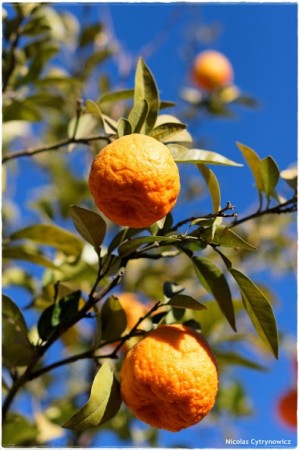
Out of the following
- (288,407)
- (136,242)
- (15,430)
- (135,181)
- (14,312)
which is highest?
(135,181)

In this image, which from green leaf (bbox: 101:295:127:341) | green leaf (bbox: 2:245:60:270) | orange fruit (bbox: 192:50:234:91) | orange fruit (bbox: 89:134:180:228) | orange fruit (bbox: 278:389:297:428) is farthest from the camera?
orange fruit (bbox: 192:50:234:91)

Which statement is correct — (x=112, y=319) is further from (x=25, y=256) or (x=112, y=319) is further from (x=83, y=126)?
(x=83, y=126)

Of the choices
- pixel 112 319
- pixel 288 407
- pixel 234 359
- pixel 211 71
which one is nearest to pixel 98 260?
pixel 112 319

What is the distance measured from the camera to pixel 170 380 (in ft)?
3.05

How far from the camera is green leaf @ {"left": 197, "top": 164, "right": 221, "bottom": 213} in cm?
100

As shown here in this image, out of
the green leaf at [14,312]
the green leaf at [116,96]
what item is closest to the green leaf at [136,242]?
the green leaf at [14,312]

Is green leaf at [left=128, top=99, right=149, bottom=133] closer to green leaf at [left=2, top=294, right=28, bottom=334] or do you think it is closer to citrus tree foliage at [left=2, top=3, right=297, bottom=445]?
citrus tree foliage at [left=2, top=3, right=297, bottom=445]

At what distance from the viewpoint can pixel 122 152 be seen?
88 centimetres

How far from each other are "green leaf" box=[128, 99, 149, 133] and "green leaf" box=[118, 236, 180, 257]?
0.19 meters

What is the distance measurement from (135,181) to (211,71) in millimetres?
2143

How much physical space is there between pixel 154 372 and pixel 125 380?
0.20 ft

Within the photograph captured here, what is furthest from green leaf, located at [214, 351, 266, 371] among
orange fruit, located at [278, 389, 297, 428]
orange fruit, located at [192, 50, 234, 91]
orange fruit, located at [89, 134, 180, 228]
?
orange fruit, located at [192, 50, 234, 91]

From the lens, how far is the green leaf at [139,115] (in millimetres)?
987

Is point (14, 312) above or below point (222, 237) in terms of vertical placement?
below
